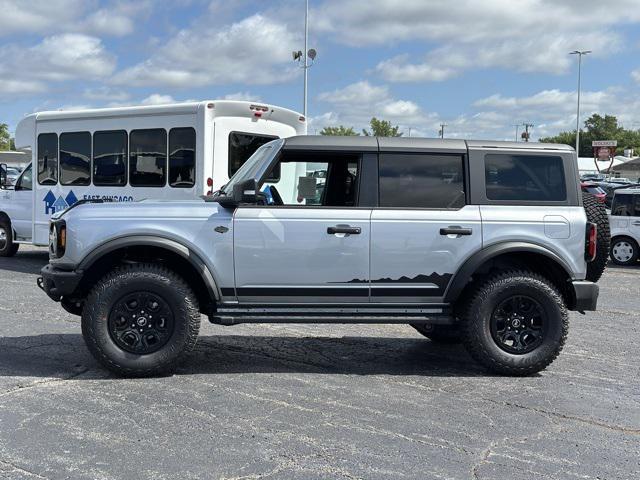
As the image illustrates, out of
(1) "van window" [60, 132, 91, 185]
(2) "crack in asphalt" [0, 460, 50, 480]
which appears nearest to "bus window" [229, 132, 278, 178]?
(1) "van window" [60, 132, 91, 185]

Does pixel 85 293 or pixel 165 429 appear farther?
pixel 85 293

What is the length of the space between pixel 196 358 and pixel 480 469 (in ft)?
10.4

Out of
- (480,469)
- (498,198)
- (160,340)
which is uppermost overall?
(498,198)

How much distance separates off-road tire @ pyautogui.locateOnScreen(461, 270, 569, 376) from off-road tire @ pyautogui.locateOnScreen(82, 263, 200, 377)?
230cm

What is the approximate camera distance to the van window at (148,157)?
11336 millimetres

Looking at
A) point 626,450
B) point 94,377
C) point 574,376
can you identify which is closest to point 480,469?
point 626,450

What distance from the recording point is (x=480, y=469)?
13.1ft

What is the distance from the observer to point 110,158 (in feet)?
39.2

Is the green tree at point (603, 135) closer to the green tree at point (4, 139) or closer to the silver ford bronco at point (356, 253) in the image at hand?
the green tree at point (4, 139)

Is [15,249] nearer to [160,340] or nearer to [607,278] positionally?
[160,340]

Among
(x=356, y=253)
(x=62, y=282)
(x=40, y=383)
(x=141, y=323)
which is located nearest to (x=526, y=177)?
(x=356, y=253)

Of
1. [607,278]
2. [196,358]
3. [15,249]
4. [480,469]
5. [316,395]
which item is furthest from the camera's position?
[15,249]

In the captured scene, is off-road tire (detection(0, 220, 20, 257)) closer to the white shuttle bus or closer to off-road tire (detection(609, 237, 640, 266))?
the white shuttle bus

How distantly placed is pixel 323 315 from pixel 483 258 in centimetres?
140
